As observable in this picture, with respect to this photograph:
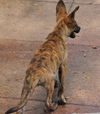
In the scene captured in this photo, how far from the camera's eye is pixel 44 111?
6.21 m

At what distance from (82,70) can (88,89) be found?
0.67 m

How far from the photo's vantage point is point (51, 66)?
5.81 metres

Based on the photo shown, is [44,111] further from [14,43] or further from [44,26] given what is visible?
[44,26]

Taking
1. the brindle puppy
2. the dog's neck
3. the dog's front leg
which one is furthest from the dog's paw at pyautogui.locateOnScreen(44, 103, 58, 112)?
the dog's neck

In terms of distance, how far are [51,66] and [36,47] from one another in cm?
259

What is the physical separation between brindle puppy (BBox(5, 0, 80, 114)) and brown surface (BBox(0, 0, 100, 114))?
371 millimetres

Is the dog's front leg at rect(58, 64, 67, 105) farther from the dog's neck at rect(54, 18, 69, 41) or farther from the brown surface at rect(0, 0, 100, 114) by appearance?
the dog's neck at rect(54, 18, 69, 41)

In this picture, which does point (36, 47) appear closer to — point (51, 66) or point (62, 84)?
point (62, 84)

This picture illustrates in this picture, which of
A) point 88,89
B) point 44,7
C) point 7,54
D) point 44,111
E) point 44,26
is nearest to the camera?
point 44,111

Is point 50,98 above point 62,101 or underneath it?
above

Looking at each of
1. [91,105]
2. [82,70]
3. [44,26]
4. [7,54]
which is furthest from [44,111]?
[44,26]

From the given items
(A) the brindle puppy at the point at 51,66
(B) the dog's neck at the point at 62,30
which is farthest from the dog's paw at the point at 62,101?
(B) the dog's neck at the point at 62,30

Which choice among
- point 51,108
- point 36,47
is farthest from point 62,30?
point 36,47

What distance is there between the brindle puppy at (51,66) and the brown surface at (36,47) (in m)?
0.37
